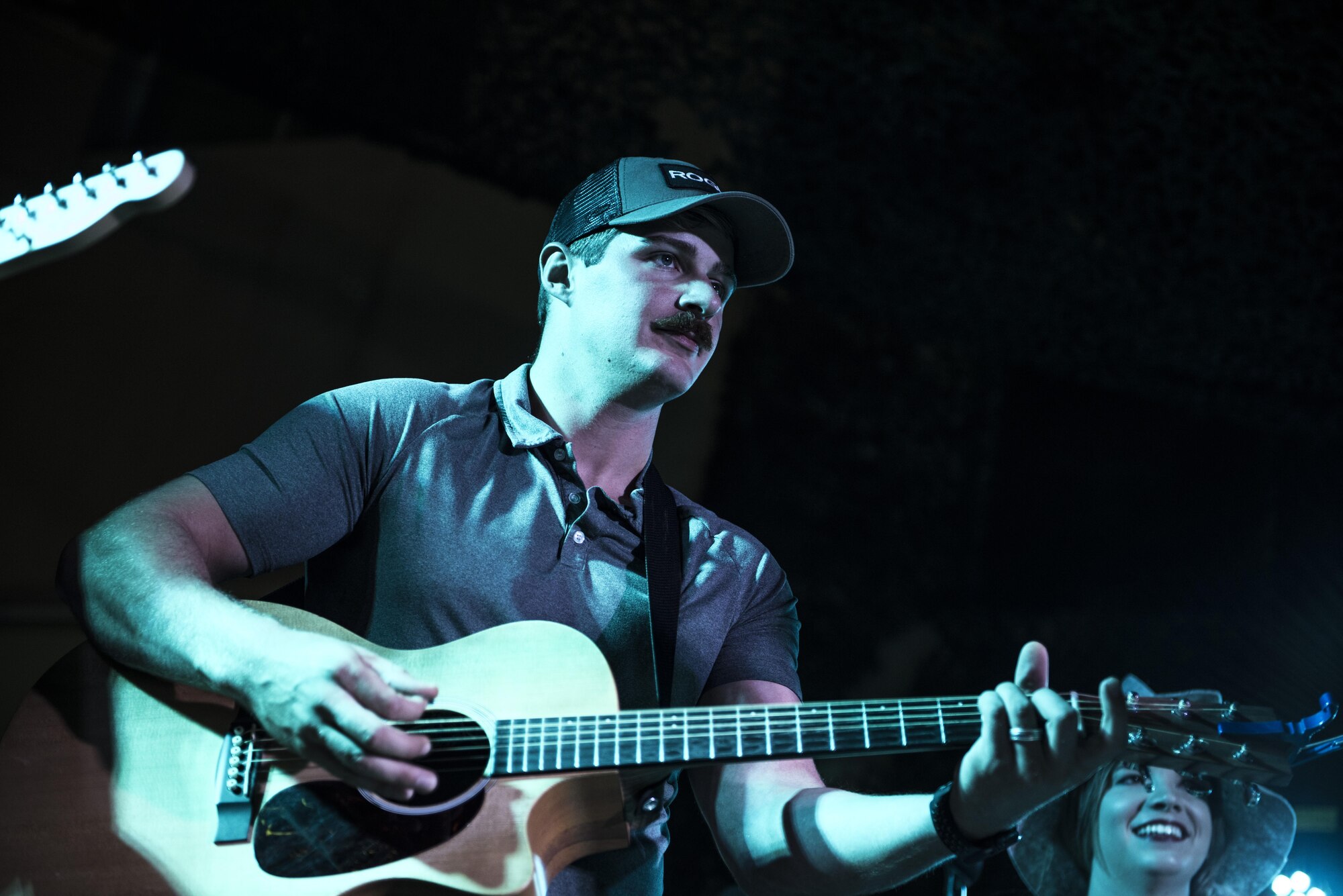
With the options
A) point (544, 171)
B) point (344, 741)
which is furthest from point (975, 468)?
point (344, 741)

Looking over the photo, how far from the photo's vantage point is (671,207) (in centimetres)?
196

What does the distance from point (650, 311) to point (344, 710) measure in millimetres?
993

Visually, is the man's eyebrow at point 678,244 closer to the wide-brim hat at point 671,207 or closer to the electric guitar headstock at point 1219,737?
the wide-brim hat at point 671,207

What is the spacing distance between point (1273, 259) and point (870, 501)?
162 centimetres

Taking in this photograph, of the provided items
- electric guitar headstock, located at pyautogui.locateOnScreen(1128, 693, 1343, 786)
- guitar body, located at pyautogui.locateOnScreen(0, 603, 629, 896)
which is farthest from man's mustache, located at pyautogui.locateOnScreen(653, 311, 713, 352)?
electric guitar headstock, located at pyautogui.locateOnScreen(1128, 693, 1343, 786)

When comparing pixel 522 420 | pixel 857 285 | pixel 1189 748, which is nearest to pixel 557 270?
pixel 522 420

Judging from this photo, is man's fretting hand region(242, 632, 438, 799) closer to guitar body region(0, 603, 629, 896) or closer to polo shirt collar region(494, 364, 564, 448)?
guitar body region(0, 603, 629, 896)

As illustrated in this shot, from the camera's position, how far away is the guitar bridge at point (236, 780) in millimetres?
1390

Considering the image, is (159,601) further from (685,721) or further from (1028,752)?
(1028,752)

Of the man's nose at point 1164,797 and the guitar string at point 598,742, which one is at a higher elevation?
the guitar string at point 598,742

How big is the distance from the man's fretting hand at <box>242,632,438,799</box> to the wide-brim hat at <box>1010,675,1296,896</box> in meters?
1.53

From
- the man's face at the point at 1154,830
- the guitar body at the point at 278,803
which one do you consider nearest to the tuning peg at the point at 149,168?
the guitar body at the point at 278,803

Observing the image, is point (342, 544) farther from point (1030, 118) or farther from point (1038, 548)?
point (1038, 548)

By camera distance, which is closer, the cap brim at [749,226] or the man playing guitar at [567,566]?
the man playing guitar at [567,566]
